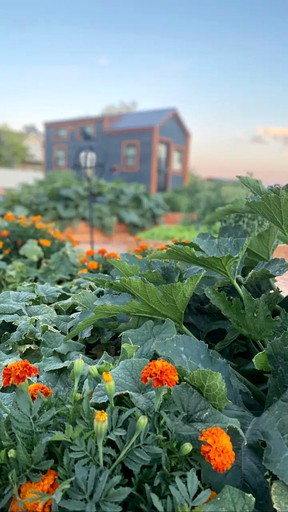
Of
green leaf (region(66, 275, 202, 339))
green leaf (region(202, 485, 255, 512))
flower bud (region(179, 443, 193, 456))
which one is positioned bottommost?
green leaf (region(202, 485, 255, 512))

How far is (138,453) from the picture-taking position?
2.85ft

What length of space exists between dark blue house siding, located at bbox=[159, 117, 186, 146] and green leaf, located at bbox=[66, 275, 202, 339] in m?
14.7

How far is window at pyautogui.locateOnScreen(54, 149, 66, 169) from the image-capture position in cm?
1870

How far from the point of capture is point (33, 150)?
38.5 meters

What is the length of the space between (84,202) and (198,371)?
6.06 m

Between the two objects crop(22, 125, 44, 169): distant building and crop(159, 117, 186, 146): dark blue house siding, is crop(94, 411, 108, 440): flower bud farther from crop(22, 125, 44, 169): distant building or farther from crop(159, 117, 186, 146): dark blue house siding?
crop(22, 125, 44, 169): distant building

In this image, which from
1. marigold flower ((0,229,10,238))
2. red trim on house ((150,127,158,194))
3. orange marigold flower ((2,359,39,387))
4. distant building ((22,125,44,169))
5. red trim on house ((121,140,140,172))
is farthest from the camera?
distant building ((22,125,44,169))

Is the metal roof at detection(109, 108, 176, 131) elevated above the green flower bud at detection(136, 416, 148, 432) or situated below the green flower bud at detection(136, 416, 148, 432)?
above

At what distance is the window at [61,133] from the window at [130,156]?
372 centimetres

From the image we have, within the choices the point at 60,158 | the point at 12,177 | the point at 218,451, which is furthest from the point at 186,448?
the point at 12,177

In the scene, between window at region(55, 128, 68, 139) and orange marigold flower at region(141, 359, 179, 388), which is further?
window at region(55, 128, 68, 139)

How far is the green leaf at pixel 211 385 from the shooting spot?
0.95 meters

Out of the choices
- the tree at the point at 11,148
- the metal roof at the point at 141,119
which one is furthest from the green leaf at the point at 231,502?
the tree at the point at 11,148

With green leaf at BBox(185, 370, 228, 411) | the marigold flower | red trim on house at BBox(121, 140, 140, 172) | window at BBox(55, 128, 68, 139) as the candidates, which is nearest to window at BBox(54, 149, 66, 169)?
window at BBox(55, 128, 68, 139)
